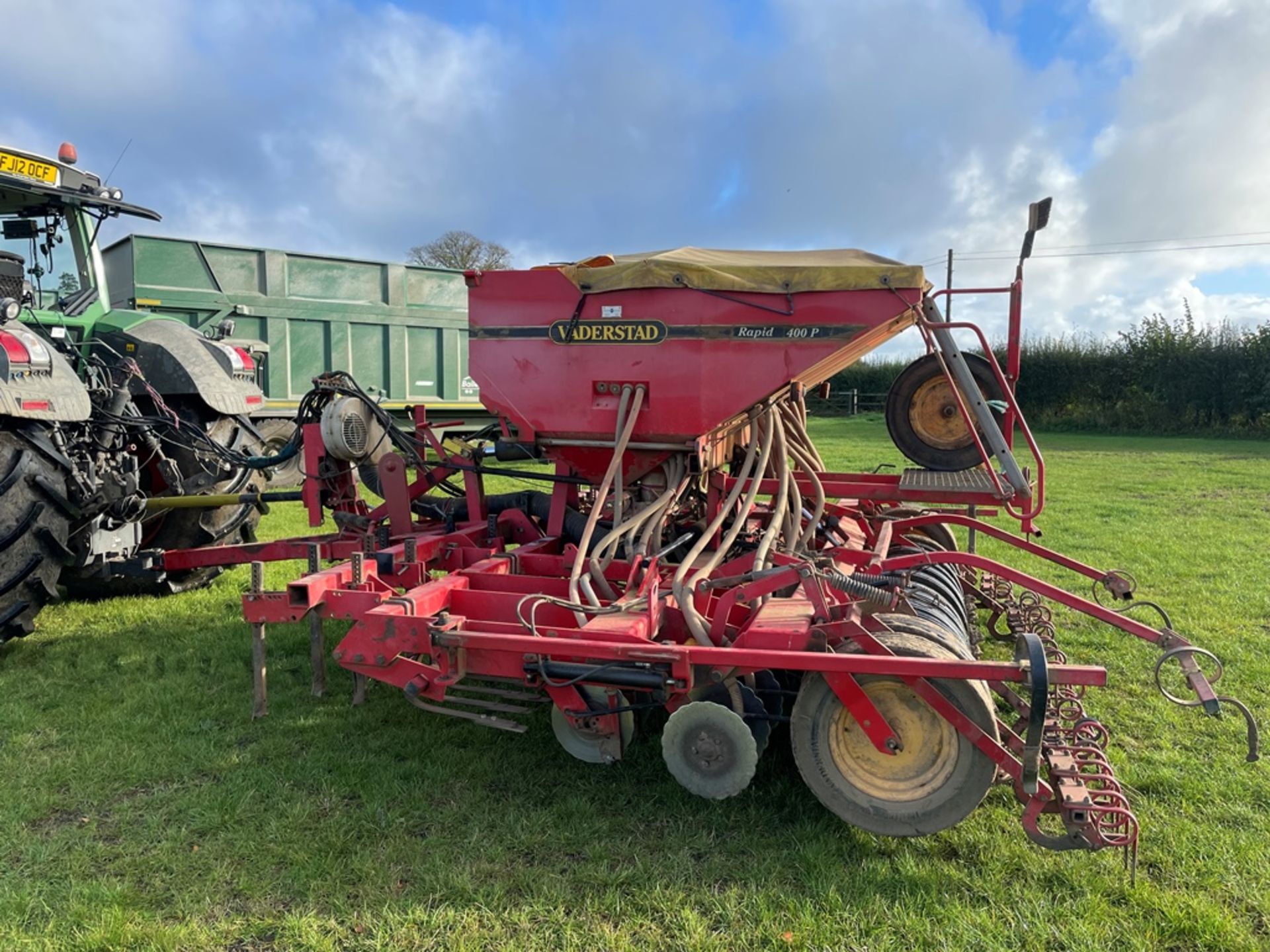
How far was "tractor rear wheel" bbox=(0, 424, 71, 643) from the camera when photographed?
3799 millimetres

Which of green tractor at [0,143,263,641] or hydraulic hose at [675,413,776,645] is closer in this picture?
hydraulic hose at [675,413,776,645]

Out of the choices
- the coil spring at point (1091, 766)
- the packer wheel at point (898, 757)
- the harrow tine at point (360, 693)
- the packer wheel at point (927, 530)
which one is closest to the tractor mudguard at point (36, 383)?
the harrow tine at point (360, 693)

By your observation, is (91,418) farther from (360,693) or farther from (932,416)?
(932,416)

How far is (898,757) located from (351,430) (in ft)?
9.60

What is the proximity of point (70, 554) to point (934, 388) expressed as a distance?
14.2 ft

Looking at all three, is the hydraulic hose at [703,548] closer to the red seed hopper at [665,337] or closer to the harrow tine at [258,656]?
the red seed hopper at [665,337]

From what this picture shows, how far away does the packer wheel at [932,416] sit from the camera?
450 cm

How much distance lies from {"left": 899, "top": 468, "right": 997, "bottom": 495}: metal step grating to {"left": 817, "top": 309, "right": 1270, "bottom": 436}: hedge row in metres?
19.4

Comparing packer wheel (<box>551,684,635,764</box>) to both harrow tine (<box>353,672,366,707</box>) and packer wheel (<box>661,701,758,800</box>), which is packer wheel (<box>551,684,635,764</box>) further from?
harrow tine (<box>353,672,366,707</box>)

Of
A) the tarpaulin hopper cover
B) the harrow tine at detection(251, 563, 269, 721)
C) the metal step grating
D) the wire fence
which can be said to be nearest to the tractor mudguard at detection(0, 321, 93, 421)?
the harrow tine at detection(251, 563, 269, 721)

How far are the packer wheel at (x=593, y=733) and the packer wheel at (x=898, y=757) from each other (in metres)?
0.60

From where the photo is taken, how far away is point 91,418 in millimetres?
4402

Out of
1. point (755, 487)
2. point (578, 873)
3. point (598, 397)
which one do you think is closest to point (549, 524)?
point (598, 397)

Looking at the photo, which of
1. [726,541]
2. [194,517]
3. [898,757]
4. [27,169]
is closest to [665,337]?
[726,541]
